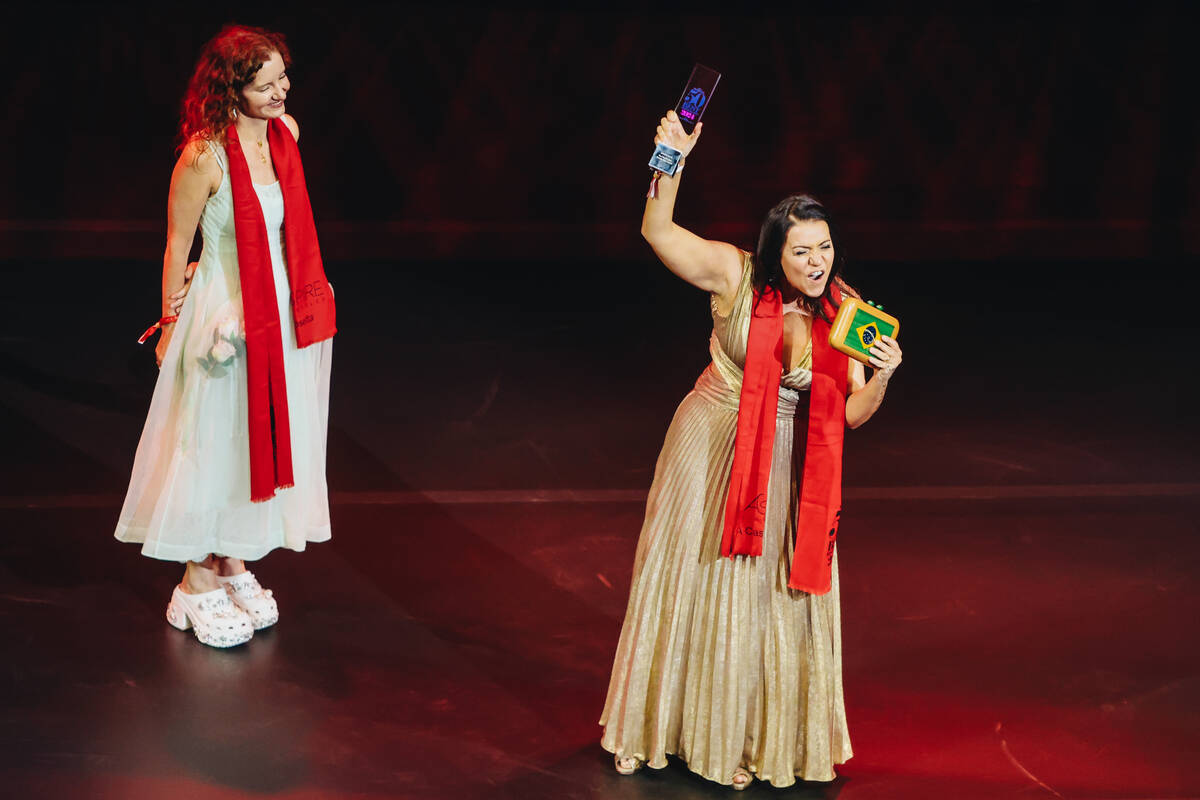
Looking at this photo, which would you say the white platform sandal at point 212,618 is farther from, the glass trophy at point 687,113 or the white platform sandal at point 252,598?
the glass trophy at point 687,113

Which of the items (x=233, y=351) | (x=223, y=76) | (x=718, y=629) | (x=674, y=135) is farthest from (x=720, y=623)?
(x=223, y=76)

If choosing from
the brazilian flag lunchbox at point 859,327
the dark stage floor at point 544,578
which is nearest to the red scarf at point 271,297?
the dark stage floor at point 544,578

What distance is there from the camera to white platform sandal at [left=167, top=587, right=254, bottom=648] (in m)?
3.94

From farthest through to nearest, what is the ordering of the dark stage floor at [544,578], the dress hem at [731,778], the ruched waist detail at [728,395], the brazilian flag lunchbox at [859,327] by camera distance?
the dark stage floor at [544,578], the dress hem at [731,778], the ruched waist detail at [728,395], the brazilian flag lunchbox at [859,327]

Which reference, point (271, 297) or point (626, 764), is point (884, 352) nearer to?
point (626, 764)

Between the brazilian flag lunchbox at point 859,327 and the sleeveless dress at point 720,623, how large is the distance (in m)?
0.20

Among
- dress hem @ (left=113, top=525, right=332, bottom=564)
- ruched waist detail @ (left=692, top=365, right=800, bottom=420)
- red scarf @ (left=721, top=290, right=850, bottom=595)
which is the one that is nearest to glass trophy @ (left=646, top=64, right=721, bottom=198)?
red scarf @ (left=721, top=290, right=850, bottom=595)

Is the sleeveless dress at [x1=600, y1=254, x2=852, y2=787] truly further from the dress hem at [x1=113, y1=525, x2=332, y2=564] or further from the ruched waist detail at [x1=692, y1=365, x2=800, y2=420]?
the dress hem at [x1=113, y1=525, x2=332, y2=564]

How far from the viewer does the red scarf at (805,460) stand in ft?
10.1

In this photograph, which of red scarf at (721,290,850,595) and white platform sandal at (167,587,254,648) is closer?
red scarf at (721,290,850,595)

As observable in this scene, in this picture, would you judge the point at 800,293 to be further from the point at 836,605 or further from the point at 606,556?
the point at 606,556

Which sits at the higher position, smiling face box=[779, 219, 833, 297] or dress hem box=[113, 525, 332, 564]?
smiling face box=[779, 219, 833, 297]

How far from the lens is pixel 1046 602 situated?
14.3 feet

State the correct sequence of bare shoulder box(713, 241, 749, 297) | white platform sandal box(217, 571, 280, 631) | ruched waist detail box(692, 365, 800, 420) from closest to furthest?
1. bare shoulder box(713, 241, 749, 297)
2. ruched waist detail box(692, 365, 800, 420)
3. white platform sandal box(217, 571, 280, 631)
